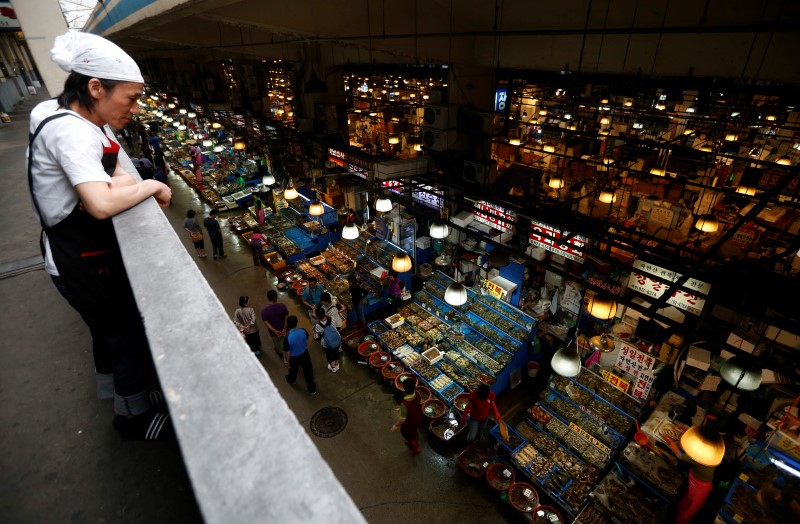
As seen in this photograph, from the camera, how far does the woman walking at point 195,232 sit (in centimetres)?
1358

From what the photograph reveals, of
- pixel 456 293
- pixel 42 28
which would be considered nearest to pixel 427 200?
pixel 456 293

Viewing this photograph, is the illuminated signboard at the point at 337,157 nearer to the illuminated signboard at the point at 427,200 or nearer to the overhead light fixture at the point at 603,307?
the illuminated signboard at the point at 427,200

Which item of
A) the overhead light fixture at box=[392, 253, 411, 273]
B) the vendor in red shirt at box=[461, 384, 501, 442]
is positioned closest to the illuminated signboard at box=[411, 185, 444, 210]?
the overhead light fixture at box=[392, 253, 411, 273]

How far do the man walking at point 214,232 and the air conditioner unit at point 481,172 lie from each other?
8.86 metres

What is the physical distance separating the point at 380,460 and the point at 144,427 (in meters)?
6.37

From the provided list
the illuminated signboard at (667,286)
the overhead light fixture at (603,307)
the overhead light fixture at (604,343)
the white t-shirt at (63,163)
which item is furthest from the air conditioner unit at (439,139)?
the white t-shirt at (63,163)

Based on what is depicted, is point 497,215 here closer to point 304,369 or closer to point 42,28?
point 304,369

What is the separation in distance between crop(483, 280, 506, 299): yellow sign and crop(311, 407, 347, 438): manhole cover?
4.96 m

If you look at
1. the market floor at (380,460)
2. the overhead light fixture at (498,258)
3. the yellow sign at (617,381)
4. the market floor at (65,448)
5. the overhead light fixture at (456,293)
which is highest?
the market floor at (65,448)

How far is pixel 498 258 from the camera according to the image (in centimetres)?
1078

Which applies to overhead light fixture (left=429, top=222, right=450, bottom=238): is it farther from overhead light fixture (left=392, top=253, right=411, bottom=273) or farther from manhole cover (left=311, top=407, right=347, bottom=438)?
manhole cover (left=311, top=407, right=347, bottom=438)

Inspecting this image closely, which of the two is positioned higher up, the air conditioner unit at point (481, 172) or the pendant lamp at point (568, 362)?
the air conditioner unit at point (481, 172)

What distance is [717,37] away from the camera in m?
5.80

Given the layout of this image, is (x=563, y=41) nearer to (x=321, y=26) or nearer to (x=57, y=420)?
(x=321, y=26)
